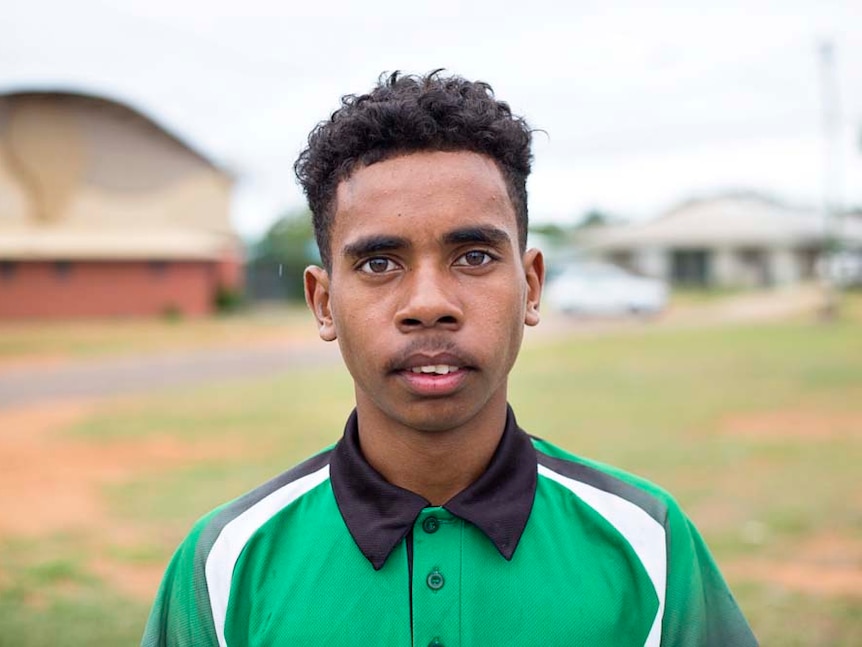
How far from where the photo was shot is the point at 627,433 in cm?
905

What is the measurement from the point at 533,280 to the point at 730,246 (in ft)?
116

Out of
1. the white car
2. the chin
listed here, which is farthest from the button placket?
the white car

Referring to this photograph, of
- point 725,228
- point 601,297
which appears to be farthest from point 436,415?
point 725,228

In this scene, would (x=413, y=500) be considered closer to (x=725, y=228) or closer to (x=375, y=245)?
(x=375, y=245)

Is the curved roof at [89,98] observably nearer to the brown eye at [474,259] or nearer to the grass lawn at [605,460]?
the brown eye at [474,259]

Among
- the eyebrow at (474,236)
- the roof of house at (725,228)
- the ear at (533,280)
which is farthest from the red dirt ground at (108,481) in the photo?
the roof of house at (725,228)

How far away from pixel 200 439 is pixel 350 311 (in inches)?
330

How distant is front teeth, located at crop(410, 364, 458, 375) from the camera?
1.34 metres

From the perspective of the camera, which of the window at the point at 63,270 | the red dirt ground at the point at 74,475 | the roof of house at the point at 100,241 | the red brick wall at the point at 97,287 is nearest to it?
the roof of house at the point at 100,241

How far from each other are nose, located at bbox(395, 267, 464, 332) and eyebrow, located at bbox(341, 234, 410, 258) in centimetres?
4

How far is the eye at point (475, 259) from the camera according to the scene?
54.6 inches

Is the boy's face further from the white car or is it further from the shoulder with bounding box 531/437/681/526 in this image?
the white car

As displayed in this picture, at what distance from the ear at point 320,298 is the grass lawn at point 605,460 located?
3274 millimetres

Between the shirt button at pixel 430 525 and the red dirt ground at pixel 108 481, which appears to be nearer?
the shirt button at pixel 430 525
